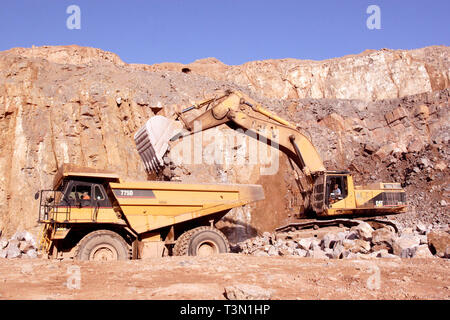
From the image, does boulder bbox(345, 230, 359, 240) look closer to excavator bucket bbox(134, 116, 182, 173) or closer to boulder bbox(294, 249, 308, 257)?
boulder bbox(294, 249, 308, 257)

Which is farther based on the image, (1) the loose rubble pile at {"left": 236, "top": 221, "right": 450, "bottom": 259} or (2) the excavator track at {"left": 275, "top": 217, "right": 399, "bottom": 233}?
(2) the excavator track at {"left": 275, "top": 217, "right": 399, "bottom": 233}

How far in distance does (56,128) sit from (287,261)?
1383 centimetres

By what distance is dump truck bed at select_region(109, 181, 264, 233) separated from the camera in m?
9.59

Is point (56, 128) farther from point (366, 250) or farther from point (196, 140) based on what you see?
point (366, 250)

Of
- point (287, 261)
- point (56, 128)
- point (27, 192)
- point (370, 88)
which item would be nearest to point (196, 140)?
point (56, 128)

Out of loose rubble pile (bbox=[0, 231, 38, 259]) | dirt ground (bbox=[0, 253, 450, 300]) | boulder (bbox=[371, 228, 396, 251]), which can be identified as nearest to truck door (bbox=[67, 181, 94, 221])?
dirt ground (bbox=[0, 253, 450, 300])

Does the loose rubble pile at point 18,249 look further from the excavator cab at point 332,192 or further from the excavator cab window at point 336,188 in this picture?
the excavator cab window at point 336,188

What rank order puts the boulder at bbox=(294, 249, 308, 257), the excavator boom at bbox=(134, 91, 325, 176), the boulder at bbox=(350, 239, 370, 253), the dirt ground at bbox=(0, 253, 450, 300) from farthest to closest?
1. the excavator boom at bbox=(134, 91, 325, 176)
2. the boulder at bbox=(294, 249, 308, 257)
3. the boulder at bbox=(350, 239, 370, 253)
4. the dirt ground at bbox=(0, 253, 450, 300)

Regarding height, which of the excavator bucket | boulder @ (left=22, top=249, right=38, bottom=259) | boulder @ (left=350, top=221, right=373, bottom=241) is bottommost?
boulder @ (left=22, top=249, right=38, bottom=259)

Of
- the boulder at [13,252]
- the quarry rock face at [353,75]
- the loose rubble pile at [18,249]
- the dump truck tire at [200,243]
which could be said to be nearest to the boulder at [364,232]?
the dump truck tire at [200,243]

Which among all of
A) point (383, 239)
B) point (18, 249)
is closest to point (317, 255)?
point (383, 239)

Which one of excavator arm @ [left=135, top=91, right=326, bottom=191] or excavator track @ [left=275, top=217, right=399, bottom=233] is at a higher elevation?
excavator arm @ [left=135, top=91, right=326, bottom=191]

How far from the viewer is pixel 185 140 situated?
1958 centimetres

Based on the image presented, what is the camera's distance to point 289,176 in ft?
70.1
